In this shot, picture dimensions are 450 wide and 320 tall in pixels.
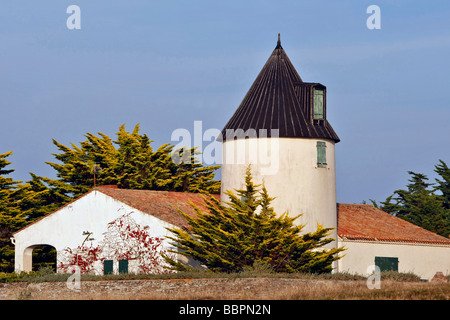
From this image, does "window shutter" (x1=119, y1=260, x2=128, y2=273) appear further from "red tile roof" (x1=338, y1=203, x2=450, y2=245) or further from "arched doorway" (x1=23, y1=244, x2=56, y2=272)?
A: "red tile roof" (x1=338, y1=203, x2=450, y2=245)

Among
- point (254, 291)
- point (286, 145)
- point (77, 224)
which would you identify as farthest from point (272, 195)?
point (77, 224)

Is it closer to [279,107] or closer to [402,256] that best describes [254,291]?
[279,107]

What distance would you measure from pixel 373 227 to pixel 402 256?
2.26m

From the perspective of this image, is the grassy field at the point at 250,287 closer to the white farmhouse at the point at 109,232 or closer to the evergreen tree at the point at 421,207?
the white farmhouse at the point at 109,232

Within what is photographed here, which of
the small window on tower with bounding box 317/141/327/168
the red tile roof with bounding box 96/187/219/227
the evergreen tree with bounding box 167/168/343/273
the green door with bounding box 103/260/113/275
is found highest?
the small window on tower with bounding box 317/141/327/168

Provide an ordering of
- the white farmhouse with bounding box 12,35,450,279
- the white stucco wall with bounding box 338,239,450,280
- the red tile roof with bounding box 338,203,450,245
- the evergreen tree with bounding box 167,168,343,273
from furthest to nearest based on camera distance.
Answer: the red tile roof with bounding box 338,203,450,245
the white stucco wall with bounding box 338,239,450,280
the white farmhouse with bounding box 12,35,450,279
the evergreen tree with bounding box 167,168,343,273

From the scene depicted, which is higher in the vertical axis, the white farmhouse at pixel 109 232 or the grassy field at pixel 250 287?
the white farmhouse at pixel 109 232

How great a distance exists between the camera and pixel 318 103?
4488cm

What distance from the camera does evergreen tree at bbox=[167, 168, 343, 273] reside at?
1487 inches

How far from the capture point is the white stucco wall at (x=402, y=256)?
1794 inches

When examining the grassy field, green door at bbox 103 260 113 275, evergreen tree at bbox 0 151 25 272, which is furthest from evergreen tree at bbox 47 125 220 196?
the grassy field

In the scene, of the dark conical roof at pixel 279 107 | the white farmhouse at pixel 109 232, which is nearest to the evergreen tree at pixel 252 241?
the white farmhouse at pixel 109 232

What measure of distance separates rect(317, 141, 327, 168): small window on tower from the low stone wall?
33.2 feet

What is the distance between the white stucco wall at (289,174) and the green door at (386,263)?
14.7 ft
